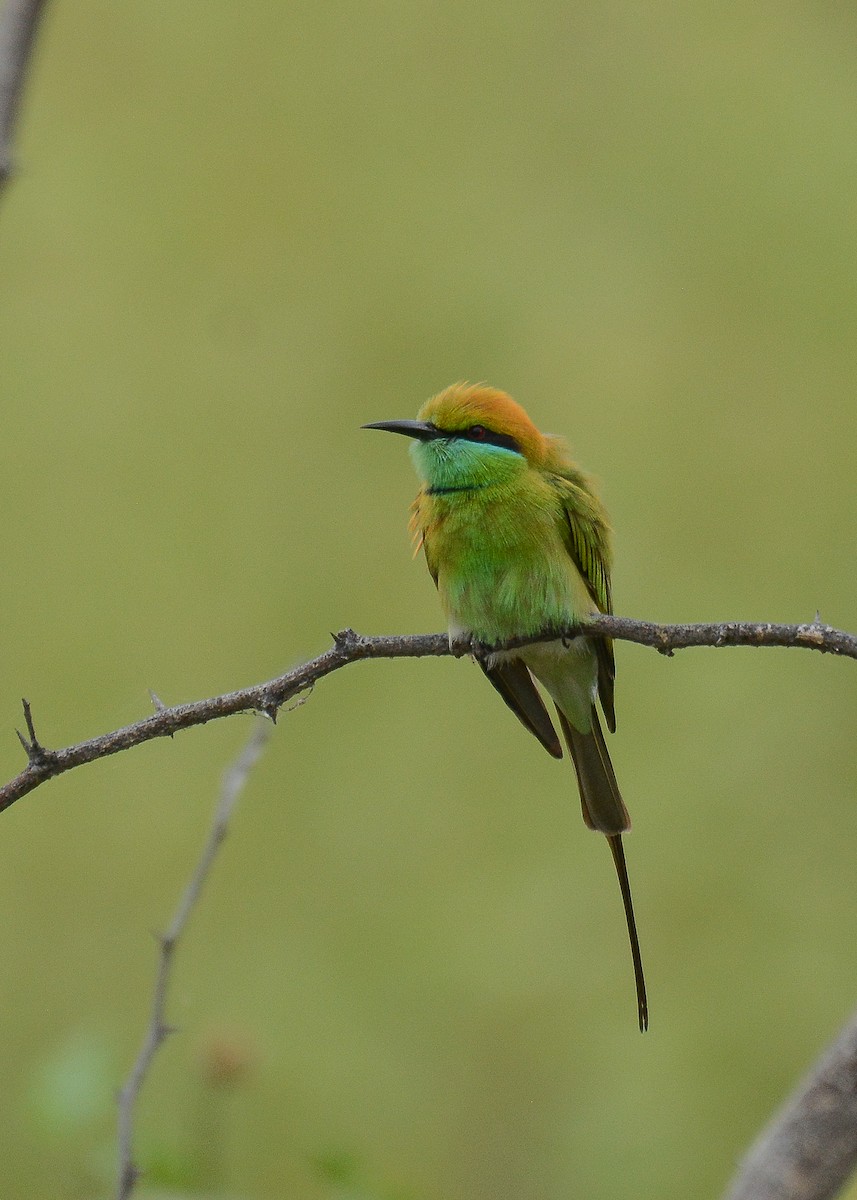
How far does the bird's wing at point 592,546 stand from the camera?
5.21 feet

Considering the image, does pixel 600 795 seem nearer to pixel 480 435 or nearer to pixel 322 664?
pixel 480 435

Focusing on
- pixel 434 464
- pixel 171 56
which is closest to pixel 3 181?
pixel 434 464

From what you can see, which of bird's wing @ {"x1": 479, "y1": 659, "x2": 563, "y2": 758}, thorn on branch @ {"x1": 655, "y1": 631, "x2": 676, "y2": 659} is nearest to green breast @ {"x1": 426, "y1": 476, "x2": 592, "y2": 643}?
bird's wing @ {"x1": 479, "y1": 659, "x2": 563, "y2": 758}

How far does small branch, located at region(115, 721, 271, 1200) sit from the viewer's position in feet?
3.31

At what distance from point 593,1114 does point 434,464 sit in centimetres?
195

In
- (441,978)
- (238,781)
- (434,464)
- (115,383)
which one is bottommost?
(441,978)

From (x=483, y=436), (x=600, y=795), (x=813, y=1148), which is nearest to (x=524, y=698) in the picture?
(x=600, y=795)

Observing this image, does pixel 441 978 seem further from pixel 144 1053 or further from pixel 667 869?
pixel 144 1053

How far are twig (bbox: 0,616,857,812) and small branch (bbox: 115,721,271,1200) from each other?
135 millimetres

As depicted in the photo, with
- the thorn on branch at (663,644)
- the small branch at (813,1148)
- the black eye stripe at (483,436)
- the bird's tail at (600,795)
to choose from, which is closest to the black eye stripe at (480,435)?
the black eye stripe at (483,436)

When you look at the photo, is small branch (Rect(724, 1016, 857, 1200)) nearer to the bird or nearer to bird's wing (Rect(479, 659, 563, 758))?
the bird

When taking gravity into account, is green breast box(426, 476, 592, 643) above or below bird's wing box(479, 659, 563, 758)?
above

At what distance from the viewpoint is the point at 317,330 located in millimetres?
3393

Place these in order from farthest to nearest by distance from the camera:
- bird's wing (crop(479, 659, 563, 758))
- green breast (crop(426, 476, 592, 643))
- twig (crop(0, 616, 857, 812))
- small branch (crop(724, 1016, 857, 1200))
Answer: bird's wing (crop(479, 659, 563, 758))
green breast (crop(426, 476, 592, 643))
twig (crop(0, 616, 857, 812))
small branch (crop(724, 1016, 857, 1200))
